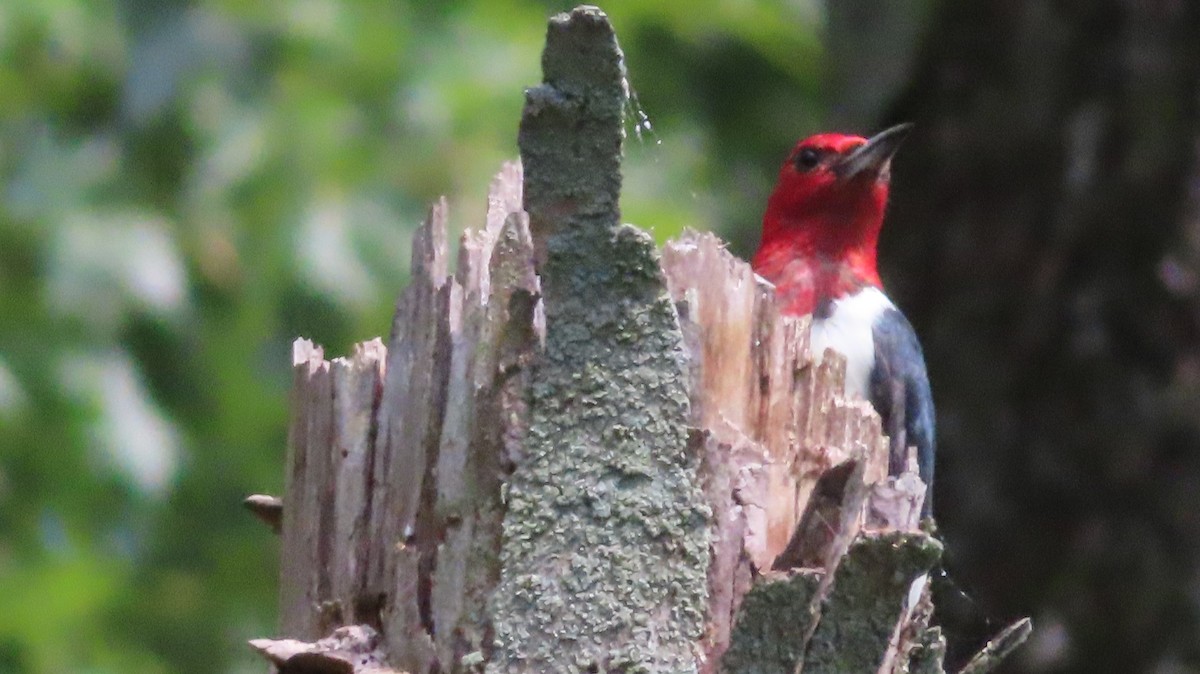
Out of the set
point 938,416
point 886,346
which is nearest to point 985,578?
point 938,416

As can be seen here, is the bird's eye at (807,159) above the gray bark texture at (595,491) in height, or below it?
above

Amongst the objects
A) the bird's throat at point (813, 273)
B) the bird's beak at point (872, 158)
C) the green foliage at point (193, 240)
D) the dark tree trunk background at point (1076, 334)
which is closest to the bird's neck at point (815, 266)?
the bird's throat at point (813, 273)

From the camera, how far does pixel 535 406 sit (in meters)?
2.48

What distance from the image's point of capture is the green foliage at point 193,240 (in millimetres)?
6879

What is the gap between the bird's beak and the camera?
15.2 ft

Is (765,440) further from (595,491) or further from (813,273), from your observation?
(813,273)

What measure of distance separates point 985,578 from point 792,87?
460 centimetres

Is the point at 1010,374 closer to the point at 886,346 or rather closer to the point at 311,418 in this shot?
the point at 886,346

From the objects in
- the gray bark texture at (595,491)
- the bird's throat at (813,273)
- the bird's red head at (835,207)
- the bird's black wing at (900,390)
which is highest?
the bird's red head at (835,207)

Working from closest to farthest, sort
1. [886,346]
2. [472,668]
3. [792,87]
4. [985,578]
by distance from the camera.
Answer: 1. [472,668]
2. [886,346]
3. [985,578]
4. [792,87]

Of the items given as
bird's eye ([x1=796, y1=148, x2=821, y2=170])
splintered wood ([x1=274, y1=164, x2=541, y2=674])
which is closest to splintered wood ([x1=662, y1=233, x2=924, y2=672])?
splintered wood ([x1=274, y1=164, x2=541, y2=674])

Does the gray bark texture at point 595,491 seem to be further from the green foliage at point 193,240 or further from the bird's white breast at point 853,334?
the green foliage at point 193,240

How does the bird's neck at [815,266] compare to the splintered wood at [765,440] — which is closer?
the splintered wood at [765,440]

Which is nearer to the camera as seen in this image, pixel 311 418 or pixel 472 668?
pixel 472 668
